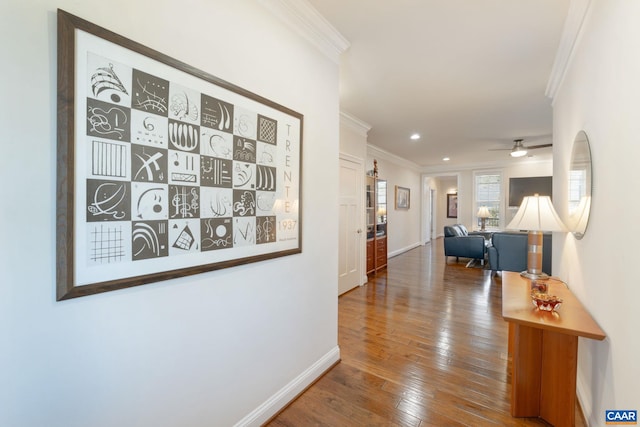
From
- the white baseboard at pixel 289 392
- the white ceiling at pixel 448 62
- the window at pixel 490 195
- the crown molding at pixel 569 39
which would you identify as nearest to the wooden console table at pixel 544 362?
the white baseboard at pixel 289 392

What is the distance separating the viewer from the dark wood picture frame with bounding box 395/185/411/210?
739 centimetres

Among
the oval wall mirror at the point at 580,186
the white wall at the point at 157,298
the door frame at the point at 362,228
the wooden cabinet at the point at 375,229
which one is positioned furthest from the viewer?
the wooden cabinet at the point at 375,229

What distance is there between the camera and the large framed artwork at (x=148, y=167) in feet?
3.08

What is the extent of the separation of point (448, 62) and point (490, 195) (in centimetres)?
658

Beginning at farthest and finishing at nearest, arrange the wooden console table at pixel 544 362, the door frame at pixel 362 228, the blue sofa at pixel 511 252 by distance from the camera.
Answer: the blue sofa at pixel 511 252 → the door frame at pixel 362 228 → the wooden console table at pixel 544 362

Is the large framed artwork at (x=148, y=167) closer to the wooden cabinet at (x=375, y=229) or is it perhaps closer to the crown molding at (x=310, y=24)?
the crown molding at (x=310, y=24)

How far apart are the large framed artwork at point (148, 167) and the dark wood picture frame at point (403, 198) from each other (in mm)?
6203

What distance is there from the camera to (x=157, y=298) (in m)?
1.18

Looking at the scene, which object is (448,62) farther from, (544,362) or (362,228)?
(362,228)

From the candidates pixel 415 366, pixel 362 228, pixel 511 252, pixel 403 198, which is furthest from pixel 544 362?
pixel 403 198

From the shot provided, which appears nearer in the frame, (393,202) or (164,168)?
(164,168)

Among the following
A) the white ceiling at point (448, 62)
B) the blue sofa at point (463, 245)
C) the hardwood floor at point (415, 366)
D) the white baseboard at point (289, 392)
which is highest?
the white ceiling at point (448, 62)

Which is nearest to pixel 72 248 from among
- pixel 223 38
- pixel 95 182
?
pixel 95 182

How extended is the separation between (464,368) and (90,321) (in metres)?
2.53
